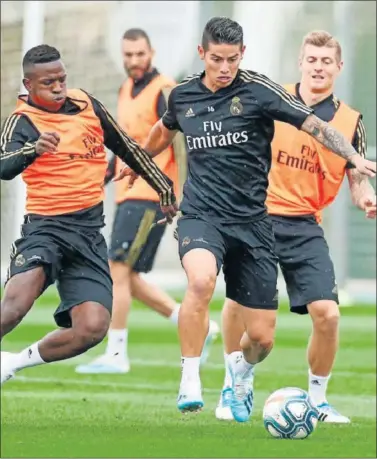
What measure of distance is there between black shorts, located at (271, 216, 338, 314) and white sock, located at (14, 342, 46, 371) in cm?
158

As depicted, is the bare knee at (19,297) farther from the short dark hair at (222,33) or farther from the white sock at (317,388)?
the white sock at (317,388)

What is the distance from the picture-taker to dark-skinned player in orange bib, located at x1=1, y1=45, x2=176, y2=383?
8375mm

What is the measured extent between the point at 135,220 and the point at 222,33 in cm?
389

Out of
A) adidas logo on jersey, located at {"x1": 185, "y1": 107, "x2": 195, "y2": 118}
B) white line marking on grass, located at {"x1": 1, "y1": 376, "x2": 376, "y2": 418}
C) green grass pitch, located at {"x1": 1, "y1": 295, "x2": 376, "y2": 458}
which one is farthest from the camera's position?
white line marking on grass, located at {"x1": 1, "y1": 376, "x2": 376, "y2": 418}

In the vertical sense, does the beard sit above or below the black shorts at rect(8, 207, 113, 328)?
above

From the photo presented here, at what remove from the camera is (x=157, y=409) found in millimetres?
10031

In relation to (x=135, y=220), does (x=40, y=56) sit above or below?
above

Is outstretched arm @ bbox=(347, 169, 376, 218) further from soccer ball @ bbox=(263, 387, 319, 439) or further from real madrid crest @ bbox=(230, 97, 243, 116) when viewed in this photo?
soccer ball @ bbox=(263, 387, 319, 439)

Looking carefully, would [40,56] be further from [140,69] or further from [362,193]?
[140,69]

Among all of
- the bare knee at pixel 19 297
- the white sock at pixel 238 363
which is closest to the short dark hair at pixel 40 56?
the bare knee at pixel 19 297

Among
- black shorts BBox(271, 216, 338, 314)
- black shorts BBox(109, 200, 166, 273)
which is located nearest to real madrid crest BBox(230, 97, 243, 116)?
black shorts BBox(271, 216, 338, 314)

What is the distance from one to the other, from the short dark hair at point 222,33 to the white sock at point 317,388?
7.62 feet

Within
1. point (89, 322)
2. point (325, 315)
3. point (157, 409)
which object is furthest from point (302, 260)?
point (89, 322)

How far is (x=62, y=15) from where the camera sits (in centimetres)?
2286
